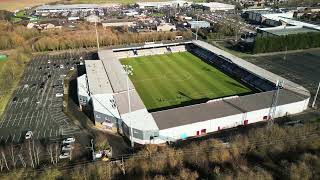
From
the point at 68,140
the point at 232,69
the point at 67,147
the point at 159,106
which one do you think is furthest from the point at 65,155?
the point at 232,69

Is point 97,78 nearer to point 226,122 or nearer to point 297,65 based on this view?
point 226,122

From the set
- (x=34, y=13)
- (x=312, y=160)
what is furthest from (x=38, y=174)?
(x=34, y=13)

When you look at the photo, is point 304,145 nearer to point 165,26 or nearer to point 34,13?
point 165,26

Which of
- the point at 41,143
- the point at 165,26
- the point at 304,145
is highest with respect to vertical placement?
the point at 165,26

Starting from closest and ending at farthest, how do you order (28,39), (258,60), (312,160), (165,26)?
1. (312,160)
2. (258,60)
3. (28,39)
4. (165,26)

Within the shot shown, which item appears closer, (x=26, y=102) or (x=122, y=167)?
(x=122, y=167)

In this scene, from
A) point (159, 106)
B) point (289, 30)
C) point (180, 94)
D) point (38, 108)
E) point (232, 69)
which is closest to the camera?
point (159, 106)
